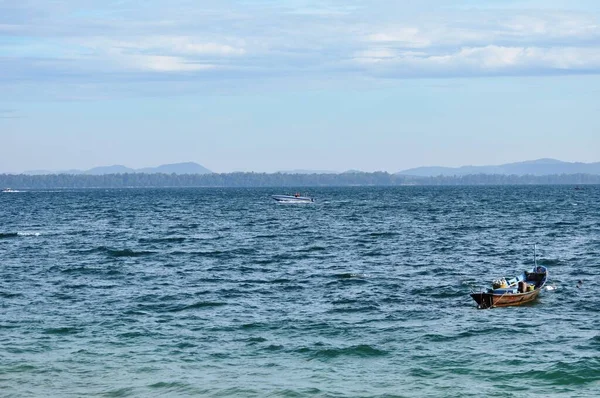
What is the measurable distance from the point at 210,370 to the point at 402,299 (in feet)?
52.9

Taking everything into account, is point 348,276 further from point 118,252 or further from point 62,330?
point 118,252

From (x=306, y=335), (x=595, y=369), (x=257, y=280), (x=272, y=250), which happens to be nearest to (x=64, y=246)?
(x=272, y=250)

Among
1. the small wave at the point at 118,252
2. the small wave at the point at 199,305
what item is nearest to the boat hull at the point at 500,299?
the small wave at the point at 199,305

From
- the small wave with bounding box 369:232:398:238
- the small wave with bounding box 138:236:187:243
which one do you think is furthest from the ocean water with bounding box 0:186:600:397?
the small wave with bounding box 369:232:398:238

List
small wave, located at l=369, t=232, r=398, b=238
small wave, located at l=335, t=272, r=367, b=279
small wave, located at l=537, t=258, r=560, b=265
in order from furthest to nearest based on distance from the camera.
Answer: small wave, located at l=369, t=232, r=398, b=238 < small wave, located at l=537, t=258, r=560, b=265 < small wave, located at l=335, t=272, r=367, b=279

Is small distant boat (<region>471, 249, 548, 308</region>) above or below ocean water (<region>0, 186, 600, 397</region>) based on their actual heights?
above

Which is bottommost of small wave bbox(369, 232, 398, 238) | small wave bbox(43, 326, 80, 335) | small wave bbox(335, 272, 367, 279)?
small wave bbox(43, 326, 80, 335)

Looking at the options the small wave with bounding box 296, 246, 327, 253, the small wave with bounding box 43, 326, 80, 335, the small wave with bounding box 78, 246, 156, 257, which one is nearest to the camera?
the small wave with bounding box 43, 326, 80, 335

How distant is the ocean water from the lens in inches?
1085

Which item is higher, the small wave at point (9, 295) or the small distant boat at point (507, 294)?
the small distant boat at point (507, 294)

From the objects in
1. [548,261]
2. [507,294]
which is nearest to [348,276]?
[507,294]

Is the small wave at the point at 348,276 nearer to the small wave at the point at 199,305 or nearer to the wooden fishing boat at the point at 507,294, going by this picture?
the wooden fishing boat at the point at 507,294

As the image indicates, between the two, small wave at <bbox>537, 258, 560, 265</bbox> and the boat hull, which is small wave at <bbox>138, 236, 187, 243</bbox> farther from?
the boat hull

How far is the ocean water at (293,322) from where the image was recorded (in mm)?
27562
